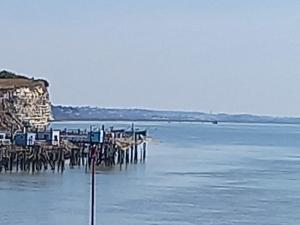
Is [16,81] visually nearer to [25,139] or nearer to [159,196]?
[25,139]

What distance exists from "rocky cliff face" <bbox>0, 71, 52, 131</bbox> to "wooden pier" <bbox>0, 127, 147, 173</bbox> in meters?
16.7

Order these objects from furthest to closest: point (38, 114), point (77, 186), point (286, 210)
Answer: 1. point (38, 114)
2. point (77, 186)
3. point (286, 210)

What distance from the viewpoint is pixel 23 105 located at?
119500 mm

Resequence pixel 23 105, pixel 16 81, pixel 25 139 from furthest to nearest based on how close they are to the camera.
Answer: pixel 16 81 < pixel 23 105 < pixel 25 139

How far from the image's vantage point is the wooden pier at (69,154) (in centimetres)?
7625

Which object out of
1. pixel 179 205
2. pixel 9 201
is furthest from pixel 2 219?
pixel 179 205

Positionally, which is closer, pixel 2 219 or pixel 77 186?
pixel 2 219

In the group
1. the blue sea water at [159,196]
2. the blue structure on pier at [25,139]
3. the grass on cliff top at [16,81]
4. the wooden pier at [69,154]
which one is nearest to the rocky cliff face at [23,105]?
the grass on cliff top at [16,81]

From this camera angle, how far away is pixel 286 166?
3910 inches

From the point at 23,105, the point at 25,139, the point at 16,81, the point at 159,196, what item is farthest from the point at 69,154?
the point at 16,81

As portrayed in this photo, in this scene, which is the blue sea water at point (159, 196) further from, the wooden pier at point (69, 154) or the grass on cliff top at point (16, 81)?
the grass on cliff top at point (16, 81)

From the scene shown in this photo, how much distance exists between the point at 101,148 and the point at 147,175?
5.46 meters

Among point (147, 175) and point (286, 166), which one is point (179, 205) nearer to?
point (147, 175)

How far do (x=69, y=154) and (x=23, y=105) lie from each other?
37.4m
